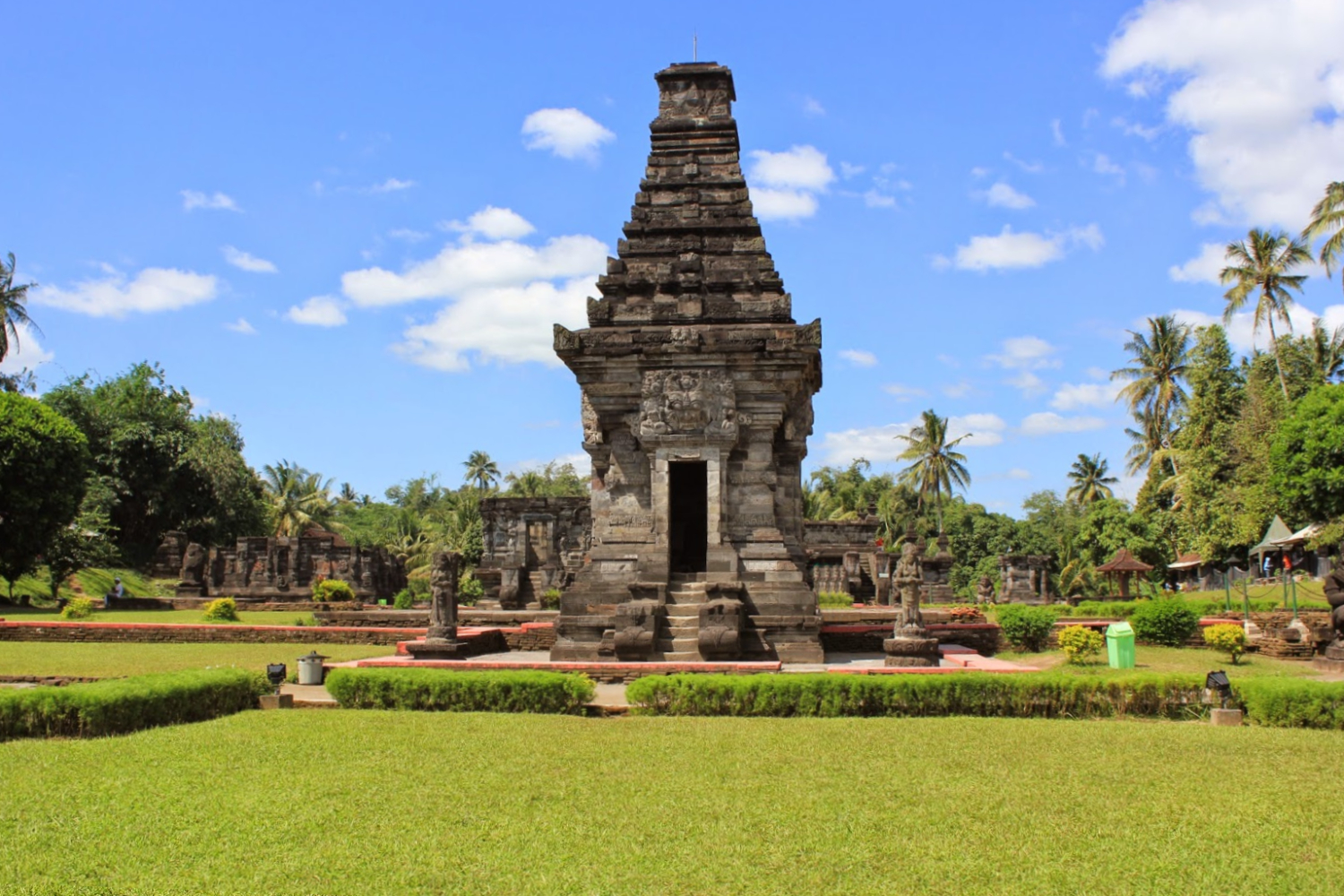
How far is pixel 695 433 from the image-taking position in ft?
48.5

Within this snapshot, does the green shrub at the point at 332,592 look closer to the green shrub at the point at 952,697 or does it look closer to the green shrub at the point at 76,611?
the green shrub at the point at 76,611

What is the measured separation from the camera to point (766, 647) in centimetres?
1381

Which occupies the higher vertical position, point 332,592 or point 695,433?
point 695,433

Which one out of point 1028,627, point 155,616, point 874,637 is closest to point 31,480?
point 155,616

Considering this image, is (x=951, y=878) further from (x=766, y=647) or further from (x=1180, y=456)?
(x=1180, y=456)

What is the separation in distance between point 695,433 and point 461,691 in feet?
19.0

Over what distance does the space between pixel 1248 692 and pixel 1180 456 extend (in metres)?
31.3

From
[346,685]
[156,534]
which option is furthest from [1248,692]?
[156,534]

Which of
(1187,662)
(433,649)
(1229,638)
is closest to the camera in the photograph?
(433,649)

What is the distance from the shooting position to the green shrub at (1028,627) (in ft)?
57.7

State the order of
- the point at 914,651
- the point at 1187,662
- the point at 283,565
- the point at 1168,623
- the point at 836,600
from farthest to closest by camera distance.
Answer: the point at 283,565, the point at 836,600, the point at 1168,623, the point at 1187,662, the point at 914,651

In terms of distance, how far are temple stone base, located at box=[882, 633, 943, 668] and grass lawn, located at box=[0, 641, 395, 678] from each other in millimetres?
8434

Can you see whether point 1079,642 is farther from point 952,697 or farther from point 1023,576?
point 1023,576

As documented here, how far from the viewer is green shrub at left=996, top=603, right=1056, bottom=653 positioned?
57.7 feet
